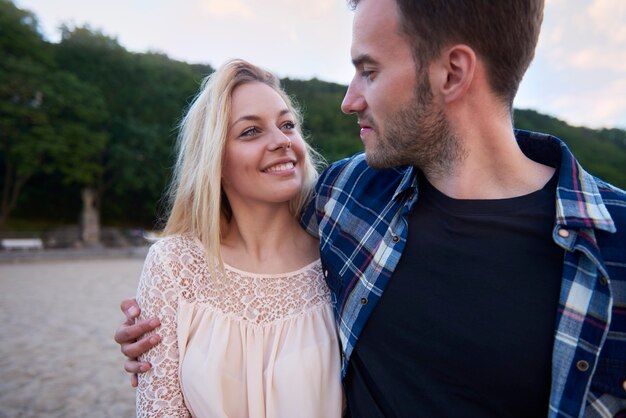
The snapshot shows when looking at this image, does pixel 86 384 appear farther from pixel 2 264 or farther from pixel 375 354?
pixel 2 264

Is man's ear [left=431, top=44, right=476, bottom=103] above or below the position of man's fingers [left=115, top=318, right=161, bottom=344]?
above

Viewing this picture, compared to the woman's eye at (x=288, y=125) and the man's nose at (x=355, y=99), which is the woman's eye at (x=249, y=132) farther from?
the man's nose at (x=355, y=99)


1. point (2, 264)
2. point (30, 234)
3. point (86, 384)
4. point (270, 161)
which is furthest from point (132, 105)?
point (270, 161)

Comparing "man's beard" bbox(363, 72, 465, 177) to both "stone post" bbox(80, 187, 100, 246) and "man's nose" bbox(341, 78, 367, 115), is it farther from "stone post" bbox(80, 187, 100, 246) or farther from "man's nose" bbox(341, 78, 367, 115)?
"stone post" bbox(80, 187, 100, 246)

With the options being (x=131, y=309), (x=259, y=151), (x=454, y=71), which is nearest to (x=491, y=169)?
(x=454, y=71)

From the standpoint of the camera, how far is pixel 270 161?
8.05 ft

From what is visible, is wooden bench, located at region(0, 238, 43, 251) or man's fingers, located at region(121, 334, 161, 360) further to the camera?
wooden bench, located at region(0, 238, 43, 251)

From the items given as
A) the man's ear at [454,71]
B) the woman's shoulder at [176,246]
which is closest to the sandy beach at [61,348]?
the woman's shoulder at [176,246]

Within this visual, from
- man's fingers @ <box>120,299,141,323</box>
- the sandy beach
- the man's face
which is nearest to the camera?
the man's face

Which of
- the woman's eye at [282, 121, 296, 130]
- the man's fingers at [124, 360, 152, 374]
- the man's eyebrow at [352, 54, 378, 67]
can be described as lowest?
the man's fingers at [124, 360, 152, 374]

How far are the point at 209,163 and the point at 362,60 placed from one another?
3.39 feet

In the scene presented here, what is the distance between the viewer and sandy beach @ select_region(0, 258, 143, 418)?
5.37 metres

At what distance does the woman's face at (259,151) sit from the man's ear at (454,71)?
0.95m

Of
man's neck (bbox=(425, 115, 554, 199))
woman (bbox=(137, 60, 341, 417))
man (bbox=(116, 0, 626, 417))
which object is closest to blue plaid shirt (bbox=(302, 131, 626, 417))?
man (bbox=(116, 0, 626, 417))
